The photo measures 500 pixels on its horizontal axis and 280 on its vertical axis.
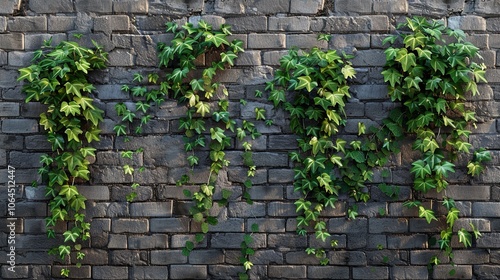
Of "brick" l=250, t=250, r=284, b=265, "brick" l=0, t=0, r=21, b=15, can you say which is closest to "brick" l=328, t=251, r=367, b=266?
"brick" l=250, t=250, r=284, b=265

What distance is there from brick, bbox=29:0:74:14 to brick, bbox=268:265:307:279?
6.79 ft

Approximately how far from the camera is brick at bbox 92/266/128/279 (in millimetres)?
3814

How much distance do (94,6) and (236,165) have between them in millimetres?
1344

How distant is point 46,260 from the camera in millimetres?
Result: 3826

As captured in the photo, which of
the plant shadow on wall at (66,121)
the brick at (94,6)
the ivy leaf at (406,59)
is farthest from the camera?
the brick at (94,6)

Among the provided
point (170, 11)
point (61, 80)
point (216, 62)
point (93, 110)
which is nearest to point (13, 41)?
point (61, 80)

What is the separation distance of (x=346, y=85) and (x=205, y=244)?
1.32 m

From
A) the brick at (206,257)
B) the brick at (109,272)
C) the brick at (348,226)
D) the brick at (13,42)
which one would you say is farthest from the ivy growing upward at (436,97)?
the brick at (13,42)

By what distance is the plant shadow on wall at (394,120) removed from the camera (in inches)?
141

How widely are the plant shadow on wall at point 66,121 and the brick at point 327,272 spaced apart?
1.42m

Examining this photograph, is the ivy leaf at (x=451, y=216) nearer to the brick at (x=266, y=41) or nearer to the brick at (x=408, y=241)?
the brick at (x=408, y=241)

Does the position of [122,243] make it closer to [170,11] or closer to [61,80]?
[61,80]

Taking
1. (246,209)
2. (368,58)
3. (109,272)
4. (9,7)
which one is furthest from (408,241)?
(9,7)

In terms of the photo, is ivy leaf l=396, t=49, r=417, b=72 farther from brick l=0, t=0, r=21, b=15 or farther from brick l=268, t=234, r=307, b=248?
brick l=0, t=0, r=21, b=15
